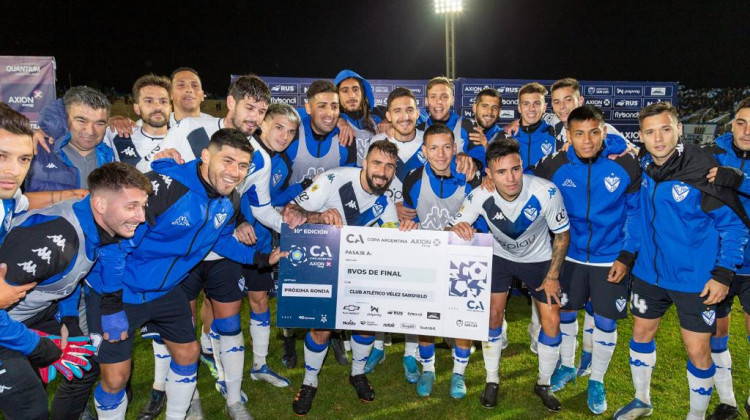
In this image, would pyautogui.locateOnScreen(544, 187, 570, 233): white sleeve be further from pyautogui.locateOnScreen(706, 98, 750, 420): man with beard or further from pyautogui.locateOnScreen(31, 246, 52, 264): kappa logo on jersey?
pyautogui.locateOnScreen(31, 246, 52, 264): kappa logo on jersey

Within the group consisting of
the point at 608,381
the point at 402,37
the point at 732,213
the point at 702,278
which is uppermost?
the point at 402,37

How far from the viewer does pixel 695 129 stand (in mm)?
13805

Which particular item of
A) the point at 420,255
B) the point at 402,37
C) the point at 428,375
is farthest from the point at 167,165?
the point at 402,37

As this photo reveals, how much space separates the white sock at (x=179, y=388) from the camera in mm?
3820

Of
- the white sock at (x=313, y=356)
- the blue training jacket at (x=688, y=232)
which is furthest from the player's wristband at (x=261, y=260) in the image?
the blue training jacket at (x=688, y=232)

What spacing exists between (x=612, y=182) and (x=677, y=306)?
121 centimetres

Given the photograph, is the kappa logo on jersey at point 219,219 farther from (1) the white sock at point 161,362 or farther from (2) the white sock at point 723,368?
(2) the white sock at point 723,368

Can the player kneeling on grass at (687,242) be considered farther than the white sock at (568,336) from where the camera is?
No

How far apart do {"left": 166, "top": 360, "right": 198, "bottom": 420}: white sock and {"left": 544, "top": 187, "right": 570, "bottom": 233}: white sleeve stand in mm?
3380

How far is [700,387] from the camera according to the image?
3969 millimetres

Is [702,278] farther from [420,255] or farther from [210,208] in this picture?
[210,208]

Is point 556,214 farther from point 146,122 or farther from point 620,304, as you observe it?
point 146,122

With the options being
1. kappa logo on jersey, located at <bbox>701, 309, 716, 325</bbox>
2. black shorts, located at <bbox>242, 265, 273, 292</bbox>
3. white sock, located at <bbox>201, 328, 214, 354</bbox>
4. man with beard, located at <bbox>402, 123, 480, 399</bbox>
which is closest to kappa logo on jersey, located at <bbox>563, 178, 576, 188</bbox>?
man with beard, located at <bbox>402, 123, 480, 399</bbox>

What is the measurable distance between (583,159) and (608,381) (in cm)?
245
